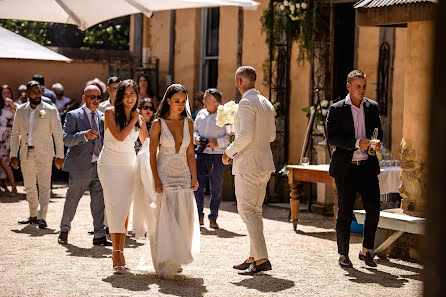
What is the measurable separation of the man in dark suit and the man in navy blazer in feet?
9.28

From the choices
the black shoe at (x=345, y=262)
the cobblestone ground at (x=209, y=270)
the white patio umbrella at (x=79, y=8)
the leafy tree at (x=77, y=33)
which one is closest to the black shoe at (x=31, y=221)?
the cobblestone ground at (x=209, y=270)

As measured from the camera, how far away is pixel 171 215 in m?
6.91

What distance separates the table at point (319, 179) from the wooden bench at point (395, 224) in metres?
1.16

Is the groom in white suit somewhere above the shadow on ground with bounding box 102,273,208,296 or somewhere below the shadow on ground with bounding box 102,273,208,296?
above

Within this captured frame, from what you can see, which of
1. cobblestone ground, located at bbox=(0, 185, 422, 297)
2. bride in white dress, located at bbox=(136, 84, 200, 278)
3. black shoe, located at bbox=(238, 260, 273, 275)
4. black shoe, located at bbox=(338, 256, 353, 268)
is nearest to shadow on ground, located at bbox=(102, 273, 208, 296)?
cobblestone ground, located at bbox=(0, 185, 422, 297)

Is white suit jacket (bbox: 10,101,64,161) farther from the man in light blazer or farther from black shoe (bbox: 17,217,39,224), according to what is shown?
black shoe (bbox: 17,217,39,224)

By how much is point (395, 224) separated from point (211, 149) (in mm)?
3402

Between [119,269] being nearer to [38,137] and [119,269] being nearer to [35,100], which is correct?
[38,137]

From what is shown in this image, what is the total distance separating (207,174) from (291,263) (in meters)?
3.05

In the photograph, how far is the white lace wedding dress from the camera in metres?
6.85

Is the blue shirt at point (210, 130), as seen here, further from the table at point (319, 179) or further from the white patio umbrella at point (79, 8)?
the white patio umbrella at point (79, 8)

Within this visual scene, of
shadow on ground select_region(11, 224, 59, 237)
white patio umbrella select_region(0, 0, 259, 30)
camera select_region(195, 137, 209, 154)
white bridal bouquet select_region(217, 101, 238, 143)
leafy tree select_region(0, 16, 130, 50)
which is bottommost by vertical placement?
shadow on ground select_region(11, 224, 59, 237)

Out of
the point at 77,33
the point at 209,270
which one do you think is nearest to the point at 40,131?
the point at 209,270

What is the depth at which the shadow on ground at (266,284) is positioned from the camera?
6621 mm
